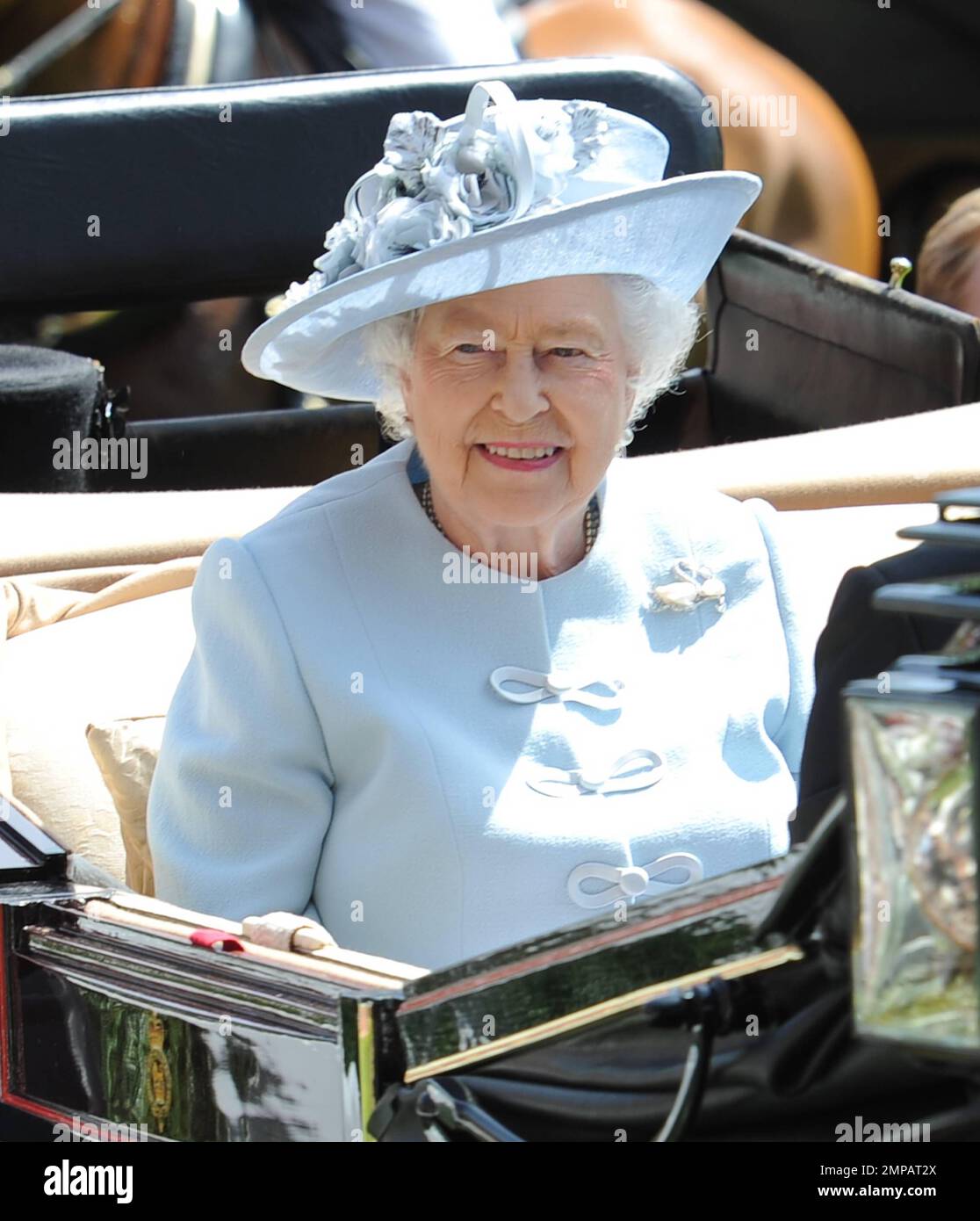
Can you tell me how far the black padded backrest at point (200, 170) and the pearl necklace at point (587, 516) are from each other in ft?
5.49

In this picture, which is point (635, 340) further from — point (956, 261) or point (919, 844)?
point (956, 261)

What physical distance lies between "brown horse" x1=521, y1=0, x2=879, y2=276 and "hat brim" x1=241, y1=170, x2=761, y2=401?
14.0 feet

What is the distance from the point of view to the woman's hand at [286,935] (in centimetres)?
139

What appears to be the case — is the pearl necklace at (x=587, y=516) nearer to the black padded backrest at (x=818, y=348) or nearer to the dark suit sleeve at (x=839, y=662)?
the dark suit sleeve at (x=839, y=662)

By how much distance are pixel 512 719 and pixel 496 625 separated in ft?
0.32

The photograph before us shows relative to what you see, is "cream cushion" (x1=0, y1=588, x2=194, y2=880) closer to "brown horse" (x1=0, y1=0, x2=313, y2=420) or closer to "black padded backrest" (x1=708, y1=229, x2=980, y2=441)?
"black padded backrest" (x1=708, y1=229, x2=980, y2=441)

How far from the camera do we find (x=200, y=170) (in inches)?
138

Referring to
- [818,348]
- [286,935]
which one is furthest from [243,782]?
[818,348]

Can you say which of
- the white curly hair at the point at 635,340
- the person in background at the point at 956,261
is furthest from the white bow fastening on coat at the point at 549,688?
the person in background at the point at 956,261

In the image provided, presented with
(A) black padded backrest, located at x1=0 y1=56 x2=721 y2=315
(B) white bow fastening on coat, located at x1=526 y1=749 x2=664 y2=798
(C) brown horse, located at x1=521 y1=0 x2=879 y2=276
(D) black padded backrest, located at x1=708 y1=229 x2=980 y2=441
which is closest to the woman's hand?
(B) white bow fastening on coat, located at x1=526 y1=749 x2=664 y2=798

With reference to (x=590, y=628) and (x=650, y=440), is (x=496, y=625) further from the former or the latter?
(x=650, y=440)

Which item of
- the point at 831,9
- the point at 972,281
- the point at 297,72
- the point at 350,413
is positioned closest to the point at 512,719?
the point at 350,413

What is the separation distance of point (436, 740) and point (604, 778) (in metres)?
0.16

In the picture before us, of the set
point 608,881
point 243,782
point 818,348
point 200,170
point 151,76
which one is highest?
point 151,76
